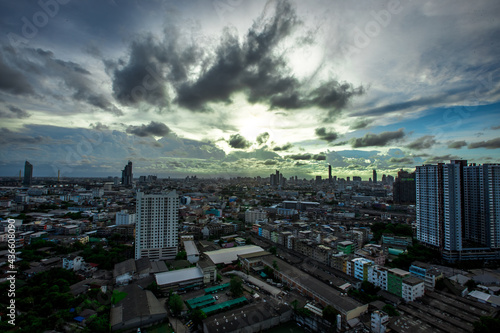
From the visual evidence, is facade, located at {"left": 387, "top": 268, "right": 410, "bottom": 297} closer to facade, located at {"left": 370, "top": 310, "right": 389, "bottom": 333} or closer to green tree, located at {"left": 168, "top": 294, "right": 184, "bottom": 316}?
facade, located at {"left": 370, "top": 310, "right": 389, "bottom": 333}

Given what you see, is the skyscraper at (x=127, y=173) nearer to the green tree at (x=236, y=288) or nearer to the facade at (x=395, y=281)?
the green tree at (x=236, y=288)

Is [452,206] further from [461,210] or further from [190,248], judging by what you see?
[190,248]

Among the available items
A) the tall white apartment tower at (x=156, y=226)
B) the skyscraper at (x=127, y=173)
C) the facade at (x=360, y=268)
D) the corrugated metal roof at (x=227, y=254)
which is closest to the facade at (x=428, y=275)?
the facade at (x=360, y=268)

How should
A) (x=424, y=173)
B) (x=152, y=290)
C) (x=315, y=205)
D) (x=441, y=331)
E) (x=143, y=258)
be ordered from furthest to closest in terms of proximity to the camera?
1. (x=315, y=205)
2. (x=424, y=173)
3. (x=143, y=258)
4. (x=152, y=290)
5. (x=441, y=331)

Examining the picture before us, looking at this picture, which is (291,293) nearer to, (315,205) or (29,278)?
(29,278)

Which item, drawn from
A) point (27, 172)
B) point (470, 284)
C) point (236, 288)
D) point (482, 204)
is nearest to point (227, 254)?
point (236, 288)

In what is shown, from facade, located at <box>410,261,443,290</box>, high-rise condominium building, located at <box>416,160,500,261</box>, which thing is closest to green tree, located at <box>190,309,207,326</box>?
facade, located at <box>410,261,443,290</box>

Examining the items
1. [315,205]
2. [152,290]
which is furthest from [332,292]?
[315,205]

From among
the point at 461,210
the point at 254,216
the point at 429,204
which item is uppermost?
the point at 429,204
